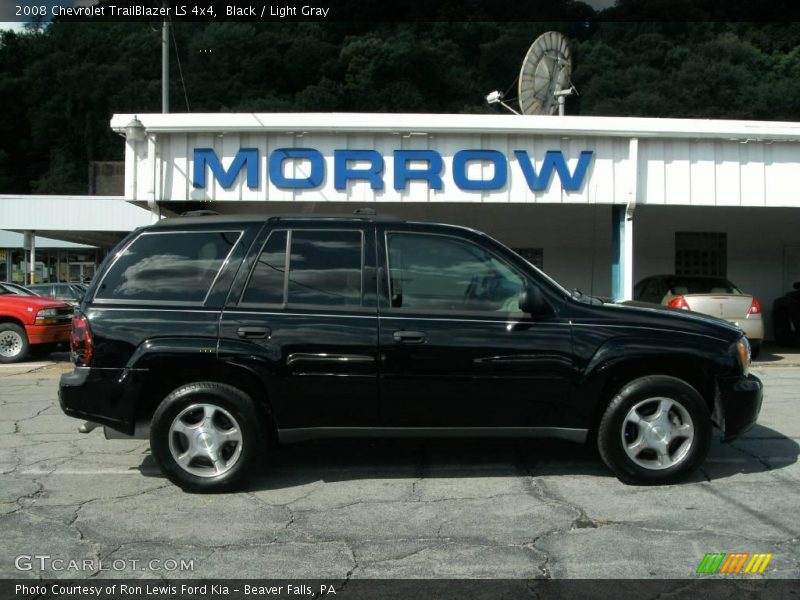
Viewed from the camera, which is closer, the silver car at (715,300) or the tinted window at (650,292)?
the silver car at (715,300)

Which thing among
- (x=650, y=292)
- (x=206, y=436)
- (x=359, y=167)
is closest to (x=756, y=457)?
(x=206, y=436)

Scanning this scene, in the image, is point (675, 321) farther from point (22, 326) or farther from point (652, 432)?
point (22, 326)

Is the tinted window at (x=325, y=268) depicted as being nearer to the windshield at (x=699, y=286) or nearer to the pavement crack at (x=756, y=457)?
the pavement crack at (x=756, y=457)

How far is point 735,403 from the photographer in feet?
17.2

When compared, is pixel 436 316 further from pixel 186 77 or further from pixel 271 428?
pixel 186 77

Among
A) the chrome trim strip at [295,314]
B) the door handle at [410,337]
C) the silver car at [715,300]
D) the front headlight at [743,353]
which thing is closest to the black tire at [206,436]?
the chrome trim strip at [295,314]

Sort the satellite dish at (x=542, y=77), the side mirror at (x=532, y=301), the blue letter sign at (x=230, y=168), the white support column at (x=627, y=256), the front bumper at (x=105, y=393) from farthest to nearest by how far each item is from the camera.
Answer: the satellite dish at (x=542, y=77) < the white support column at (x=627, y=256) < the blue letter sign at (x=230, y=168) < the front bumper at (x=105, y=393) < the side mirror at (x=532, y=301)

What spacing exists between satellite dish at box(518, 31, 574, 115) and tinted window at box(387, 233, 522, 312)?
1185 centimetres

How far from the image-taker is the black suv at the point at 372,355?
5035 mm

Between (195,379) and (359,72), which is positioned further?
(359,72)

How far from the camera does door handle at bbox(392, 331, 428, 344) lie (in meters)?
5.02

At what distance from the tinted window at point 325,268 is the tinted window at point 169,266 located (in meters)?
0.50

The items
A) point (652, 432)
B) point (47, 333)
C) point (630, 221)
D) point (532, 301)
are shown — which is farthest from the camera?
point (47, 333)

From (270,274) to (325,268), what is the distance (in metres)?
0.39
